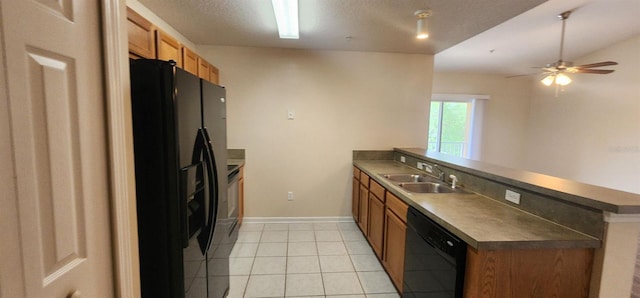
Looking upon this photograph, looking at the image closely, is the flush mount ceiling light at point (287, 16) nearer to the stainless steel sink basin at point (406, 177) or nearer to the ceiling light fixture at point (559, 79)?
the stainless steel sink basin at point (406, 177)

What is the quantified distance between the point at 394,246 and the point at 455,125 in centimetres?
472

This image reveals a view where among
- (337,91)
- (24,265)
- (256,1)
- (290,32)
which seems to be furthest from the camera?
(337,91)

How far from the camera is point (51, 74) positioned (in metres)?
0.72

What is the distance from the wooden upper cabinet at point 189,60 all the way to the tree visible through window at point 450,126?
16.0 ft

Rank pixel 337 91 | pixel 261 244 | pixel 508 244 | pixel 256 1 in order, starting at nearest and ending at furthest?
pixel 508 244 < pixel 256 1 < pixel 261 244 < pixel 337 91

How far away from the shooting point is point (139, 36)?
1.77 m

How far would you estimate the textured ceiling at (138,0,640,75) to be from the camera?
234 cm

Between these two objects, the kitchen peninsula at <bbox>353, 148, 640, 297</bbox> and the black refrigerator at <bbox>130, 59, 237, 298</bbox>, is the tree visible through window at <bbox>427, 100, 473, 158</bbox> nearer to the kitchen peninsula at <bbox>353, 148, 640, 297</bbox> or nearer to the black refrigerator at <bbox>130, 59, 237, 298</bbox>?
the kitchen peninsula at <bbox>353, 148, 640, 297</bbox>

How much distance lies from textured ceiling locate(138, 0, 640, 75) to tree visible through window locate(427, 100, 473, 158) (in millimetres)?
1333

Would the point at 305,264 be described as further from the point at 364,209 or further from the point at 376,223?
the point at 364,209

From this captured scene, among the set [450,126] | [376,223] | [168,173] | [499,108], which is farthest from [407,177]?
[499,108]

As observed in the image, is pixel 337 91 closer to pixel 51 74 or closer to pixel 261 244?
pixel 261 244

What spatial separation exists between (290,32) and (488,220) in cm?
242

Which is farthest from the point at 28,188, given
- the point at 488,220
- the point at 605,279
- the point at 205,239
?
the point at 605,279
